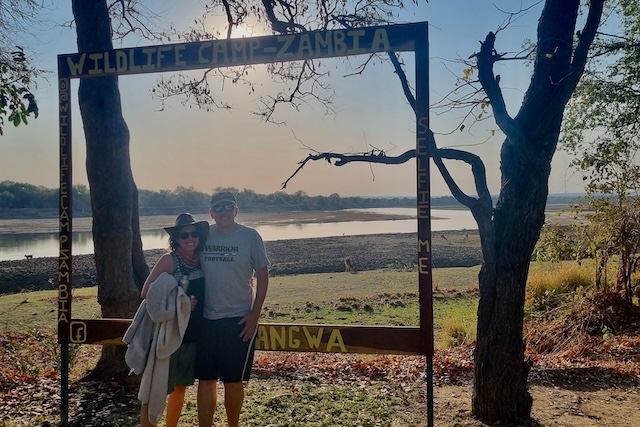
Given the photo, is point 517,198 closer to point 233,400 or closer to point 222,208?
point 222,208

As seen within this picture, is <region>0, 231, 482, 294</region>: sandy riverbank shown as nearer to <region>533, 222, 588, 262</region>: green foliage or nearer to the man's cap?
<region>533, 222, 588, 262</region>: green foliage

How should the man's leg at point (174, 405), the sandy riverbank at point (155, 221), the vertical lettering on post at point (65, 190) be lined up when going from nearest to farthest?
1. the man's leg at point (174, 405)
2. the vertical lettering on post at point (65, 190)
3. the sandy riverbank at point (155, 221)

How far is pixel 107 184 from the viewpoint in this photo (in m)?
5.86

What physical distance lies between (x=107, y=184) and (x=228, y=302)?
2890 mm

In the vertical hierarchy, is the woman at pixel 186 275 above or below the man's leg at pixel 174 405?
above

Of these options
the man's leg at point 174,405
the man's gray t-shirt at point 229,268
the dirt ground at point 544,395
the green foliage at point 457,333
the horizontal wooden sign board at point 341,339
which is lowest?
the green foliage at point 457,333

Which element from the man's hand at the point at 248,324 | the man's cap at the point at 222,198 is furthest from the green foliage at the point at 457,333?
the man's cap at the point at 222,198

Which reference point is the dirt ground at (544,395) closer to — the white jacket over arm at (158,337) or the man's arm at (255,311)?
the man's arm at (255,311)

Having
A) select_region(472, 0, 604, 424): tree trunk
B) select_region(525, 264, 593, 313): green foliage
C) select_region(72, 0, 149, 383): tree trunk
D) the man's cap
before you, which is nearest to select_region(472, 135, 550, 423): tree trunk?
select_region(472, 0, 604, 424): tree trunk

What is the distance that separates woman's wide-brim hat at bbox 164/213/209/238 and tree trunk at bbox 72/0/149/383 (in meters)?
2.49

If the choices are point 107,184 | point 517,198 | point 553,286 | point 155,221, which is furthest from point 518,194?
point 155,221

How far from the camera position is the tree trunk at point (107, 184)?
19.2ft

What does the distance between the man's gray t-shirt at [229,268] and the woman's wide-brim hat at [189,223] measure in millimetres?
64

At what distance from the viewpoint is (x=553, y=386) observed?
5.68 m
